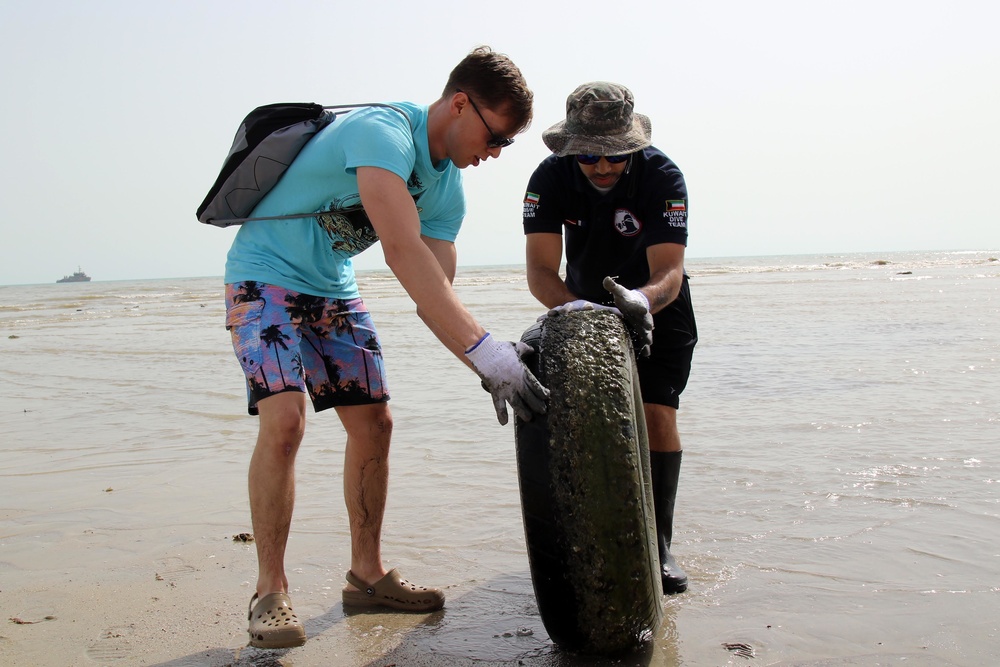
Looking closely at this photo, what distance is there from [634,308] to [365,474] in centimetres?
112

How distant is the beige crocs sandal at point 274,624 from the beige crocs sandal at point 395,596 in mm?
364

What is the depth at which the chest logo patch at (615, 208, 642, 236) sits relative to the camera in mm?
3316

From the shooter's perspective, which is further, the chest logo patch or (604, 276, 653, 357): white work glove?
the chest logo patch

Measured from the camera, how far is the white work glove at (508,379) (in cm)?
234

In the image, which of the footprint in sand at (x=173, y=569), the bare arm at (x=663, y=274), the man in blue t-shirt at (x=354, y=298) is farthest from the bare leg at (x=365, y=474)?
the bare arm at (x=663, y=274)

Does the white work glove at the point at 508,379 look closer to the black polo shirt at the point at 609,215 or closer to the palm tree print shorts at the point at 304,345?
the palm tree print shorts at the point at 304,345

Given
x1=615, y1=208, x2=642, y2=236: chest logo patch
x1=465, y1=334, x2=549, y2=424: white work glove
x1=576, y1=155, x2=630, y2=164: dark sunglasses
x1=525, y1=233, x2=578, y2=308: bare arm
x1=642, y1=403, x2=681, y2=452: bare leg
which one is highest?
x1=576, y1=155, x2=630, y2=164: dark sunglasses

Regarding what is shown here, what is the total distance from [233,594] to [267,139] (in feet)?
5.20

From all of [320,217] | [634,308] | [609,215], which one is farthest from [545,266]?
[320,217]

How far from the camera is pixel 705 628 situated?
8.73 ft

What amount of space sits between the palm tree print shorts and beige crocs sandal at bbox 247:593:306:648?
0.59m

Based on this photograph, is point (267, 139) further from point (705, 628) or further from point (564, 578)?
point (705, 628)

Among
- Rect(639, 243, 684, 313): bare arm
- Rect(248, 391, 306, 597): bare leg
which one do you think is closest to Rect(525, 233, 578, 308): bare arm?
Rect(639, 243, 684, 313): bare arm

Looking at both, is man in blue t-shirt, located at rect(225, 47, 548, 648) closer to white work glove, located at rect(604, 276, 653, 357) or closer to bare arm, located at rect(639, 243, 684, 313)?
white work glove, located at rect(604, 276, 653, 357)
